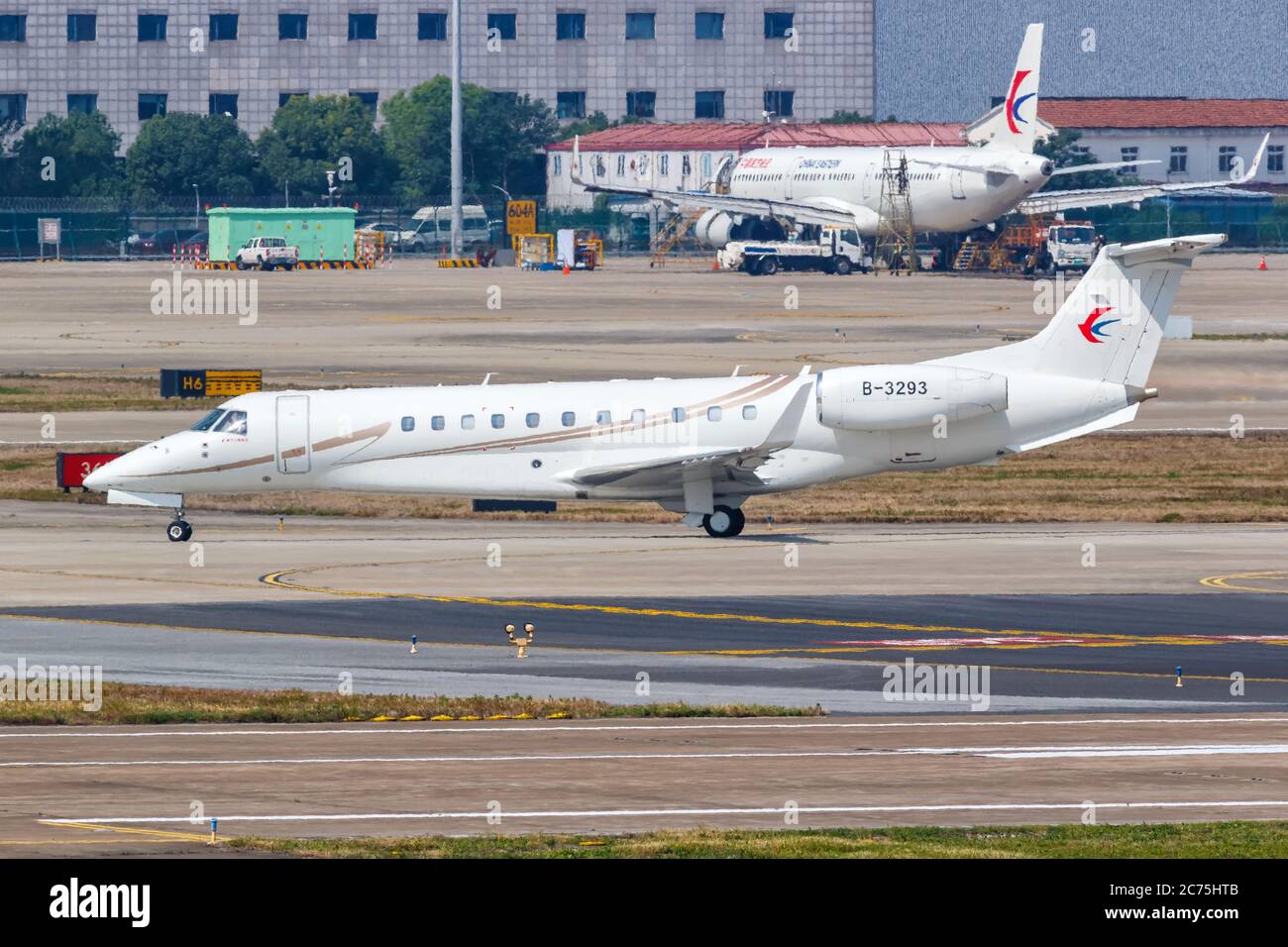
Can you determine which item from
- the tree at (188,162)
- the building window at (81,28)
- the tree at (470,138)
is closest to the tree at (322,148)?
the tree at (470,138)

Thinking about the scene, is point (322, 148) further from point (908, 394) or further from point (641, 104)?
point (908, 394)

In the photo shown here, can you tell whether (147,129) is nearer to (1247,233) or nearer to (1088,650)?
(1247,233)

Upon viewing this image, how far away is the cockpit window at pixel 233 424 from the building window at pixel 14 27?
5196 inches

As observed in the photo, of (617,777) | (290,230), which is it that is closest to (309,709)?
(617,777)

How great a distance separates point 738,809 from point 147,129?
140200 millimetres

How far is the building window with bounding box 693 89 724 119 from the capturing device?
16725cm

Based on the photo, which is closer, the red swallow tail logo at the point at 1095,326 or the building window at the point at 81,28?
the red swallow tail logo at the point at 1095,326

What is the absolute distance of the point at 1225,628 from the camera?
101ft

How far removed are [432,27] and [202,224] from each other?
3001 centimetres

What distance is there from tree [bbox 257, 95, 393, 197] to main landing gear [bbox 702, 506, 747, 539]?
115 meters

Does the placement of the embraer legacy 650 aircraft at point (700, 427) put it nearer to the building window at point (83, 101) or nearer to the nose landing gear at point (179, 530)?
the nose landing gear at point (179, 530)

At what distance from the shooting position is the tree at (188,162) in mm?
149000

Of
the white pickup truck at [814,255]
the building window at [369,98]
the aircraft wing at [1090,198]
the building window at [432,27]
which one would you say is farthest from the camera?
the building window at [432,27]

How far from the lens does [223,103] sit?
164000mm
